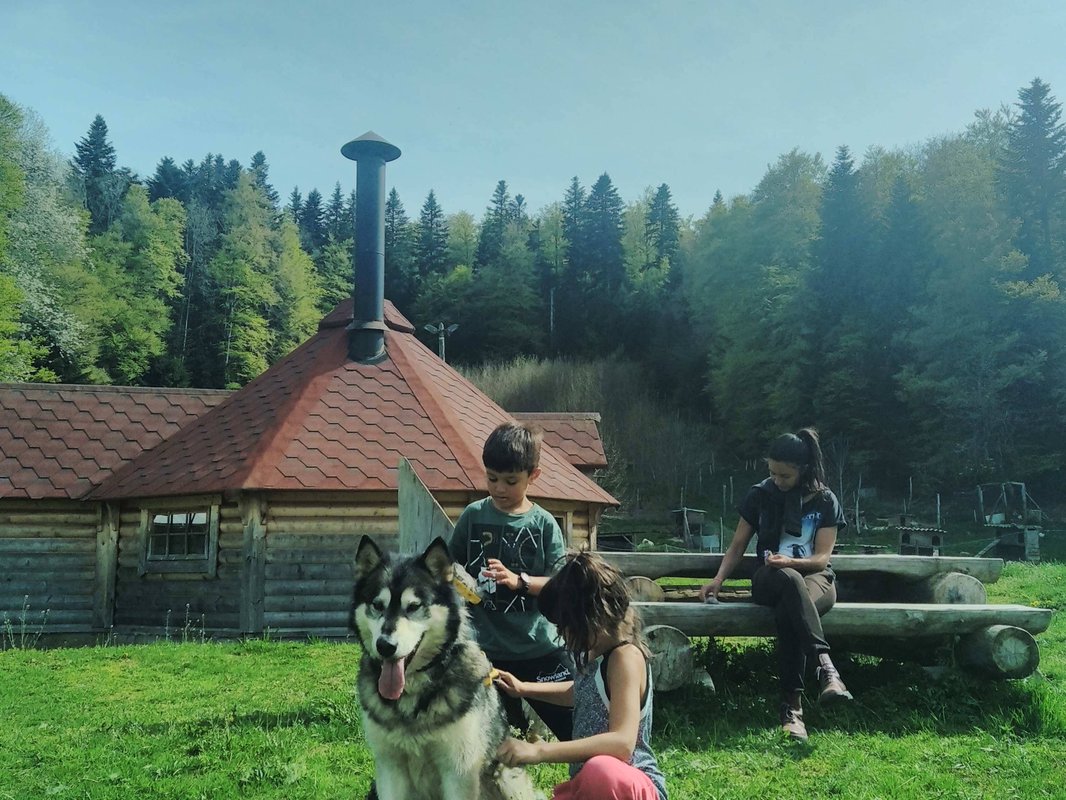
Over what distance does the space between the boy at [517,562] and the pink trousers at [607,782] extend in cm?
114

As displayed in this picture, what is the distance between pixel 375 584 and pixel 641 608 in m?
3.20

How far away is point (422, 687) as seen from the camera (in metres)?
3.53

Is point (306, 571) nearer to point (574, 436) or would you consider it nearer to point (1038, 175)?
point (574, 436)

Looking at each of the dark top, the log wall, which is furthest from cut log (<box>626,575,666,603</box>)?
the log wall

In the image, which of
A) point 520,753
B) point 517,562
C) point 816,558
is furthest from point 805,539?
point 520,753

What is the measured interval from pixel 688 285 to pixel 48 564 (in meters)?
46.1

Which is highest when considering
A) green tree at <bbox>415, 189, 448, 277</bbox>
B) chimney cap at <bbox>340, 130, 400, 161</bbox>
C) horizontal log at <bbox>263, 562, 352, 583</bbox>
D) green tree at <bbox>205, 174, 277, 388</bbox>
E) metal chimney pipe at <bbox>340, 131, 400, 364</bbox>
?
green tree at <bbox>415, 189, 448, 277</bbox>

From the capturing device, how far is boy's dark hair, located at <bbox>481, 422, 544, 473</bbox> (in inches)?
157

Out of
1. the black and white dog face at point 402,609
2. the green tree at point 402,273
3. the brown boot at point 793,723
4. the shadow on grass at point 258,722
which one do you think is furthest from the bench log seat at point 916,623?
the green tree at point 402,273

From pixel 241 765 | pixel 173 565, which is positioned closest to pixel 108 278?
pixel 173 565

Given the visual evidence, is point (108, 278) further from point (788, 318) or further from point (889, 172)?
point (889, 172)

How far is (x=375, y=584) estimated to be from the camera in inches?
139

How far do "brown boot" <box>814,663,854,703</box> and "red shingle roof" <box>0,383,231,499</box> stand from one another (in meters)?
12.8

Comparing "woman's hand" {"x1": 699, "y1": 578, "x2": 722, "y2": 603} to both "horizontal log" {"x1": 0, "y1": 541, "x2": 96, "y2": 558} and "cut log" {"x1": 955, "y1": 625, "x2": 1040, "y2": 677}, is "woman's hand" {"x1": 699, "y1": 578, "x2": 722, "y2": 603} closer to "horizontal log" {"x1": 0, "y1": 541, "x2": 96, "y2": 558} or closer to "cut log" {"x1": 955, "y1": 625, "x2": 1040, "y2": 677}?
"cut log" {"x1": 955, "y1": 625, "x2": 1040, "y2": 677}
